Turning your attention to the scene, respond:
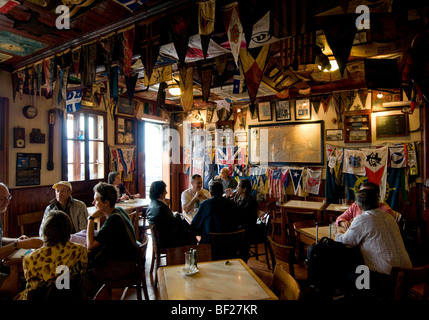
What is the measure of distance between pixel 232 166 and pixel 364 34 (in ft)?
15.8

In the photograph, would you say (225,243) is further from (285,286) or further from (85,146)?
(85,146)

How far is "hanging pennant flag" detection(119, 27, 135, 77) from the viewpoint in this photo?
300cm

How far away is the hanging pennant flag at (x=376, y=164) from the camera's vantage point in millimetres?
5309

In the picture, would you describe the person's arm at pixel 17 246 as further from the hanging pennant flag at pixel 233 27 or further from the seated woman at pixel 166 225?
the hanging pennant flag at pixel 233 27

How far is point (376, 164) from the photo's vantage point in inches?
212

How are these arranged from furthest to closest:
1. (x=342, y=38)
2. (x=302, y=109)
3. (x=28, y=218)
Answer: (x=302, y=109), (x=28, y=218), (x=342, y=38)

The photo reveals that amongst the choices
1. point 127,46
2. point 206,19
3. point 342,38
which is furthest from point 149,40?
point 342,38

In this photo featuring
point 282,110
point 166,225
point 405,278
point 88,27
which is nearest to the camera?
point 405,278

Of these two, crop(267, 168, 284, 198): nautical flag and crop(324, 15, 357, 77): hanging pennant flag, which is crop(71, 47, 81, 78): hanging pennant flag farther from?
crop(267, 168, 284, 198): nautical flag

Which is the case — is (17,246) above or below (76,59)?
below

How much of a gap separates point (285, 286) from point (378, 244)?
1.11 meters

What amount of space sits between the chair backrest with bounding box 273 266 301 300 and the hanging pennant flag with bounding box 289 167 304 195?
4.60 m

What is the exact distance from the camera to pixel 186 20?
262 centimetres
